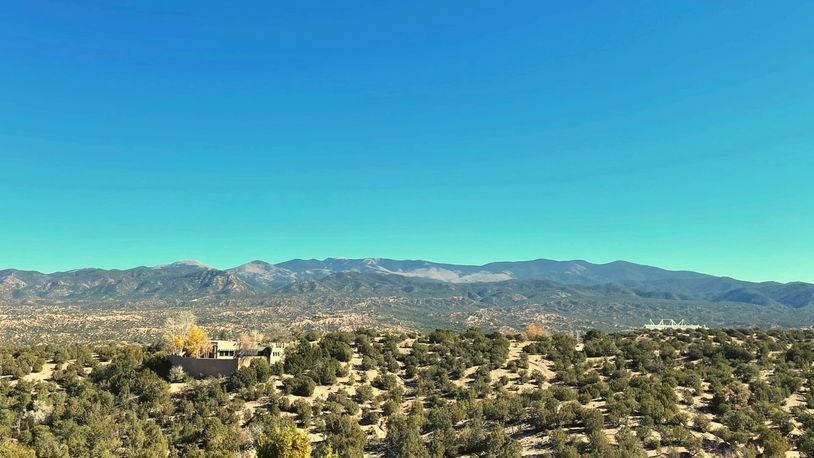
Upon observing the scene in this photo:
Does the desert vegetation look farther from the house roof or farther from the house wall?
the house roof

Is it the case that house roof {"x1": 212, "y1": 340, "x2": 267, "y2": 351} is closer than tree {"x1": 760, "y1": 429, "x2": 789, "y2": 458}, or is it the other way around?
tree {"x1": 760, "y1": 429, "x2": 789, "y2": 458}

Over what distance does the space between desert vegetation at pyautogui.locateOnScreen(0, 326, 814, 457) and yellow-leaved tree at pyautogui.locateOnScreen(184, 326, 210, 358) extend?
11.3ft

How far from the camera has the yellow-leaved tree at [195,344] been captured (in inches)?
2298

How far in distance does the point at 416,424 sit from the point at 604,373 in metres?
24.0

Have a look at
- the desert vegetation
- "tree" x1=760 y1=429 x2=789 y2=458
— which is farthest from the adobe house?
"tree" x1=760 y1=429 x2=789 y2=458

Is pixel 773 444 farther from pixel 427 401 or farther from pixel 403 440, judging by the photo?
pixel 427 401

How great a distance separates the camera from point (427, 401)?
49.4 metres

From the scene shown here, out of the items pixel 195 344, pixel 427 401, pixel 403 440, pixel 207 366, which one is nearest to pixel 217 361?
pixel 207 366

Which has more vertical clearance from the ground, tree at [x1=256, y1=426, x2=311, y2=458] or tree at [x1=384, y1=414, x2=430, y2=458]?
tree at [x1=256, y1=426, x2=311, y2=458]

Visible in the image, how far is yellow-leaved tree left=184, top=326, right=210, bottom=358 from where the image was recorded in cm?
5838

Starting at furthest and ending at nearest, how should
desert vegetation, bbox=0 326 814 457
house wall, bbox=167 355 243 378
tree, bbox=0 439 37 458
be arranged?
1. house wall, bbox=167 355 243 378
2. desert vegetation, bbox=0 326 814 457
3. tree, bbox=0 439 37 458

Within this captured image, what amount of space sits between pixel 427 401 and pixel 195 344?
29.0 m

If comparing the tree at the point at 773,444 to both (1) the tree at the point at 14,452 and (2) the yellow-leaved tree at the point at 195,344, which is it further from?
(2) the yellow-leaved tree at the point at 195,344

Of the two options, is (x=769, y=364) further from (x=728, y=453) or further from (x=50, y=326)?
(x=50, y=326)
